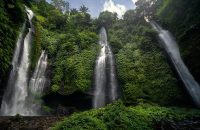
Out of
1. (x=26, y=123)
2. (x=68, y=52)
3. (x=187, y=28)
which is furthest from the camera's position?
(x=68, y=52)

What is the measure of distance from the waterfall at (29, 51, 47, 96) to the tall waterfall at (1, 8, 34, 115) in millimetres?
552

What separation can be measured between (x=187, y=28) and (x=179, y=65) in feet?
10.3

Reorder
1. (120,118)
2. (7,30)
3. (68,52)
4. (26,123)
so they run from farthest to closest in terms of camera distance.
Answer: (68,52), (7,30), (26,123), (120,118)

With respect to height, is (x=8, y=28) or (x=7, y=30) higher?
(x=8, y=28)

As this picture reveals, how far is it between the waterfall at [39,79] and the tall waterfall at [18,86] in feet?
1.81

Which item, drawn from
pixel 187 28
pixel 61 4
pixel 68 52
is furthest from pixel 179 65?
pixel 61 4

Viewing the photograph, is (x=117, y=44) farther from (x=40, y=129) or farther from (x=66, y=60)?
(x=40, y=129)

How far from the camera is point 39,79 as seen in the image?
18.5 meters

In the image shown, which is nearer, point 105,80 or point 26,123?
point 26,123

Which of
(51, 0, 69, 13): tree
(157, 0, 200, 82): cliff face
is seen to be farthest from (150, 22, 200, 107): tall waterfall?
(51, 0, 69, 13): tree

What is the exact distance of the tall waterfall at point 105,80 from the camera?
1703 cm

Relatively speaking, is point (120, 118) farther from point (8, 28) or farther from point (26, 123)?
point (8, 28)

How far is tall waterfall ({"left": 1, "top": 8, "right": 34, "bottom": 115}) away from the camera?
15.6 m

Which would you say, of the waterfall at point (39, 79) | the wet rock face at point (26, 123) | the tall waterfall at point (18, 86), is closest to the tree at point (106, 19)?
the waterfall at point (39, 79)
